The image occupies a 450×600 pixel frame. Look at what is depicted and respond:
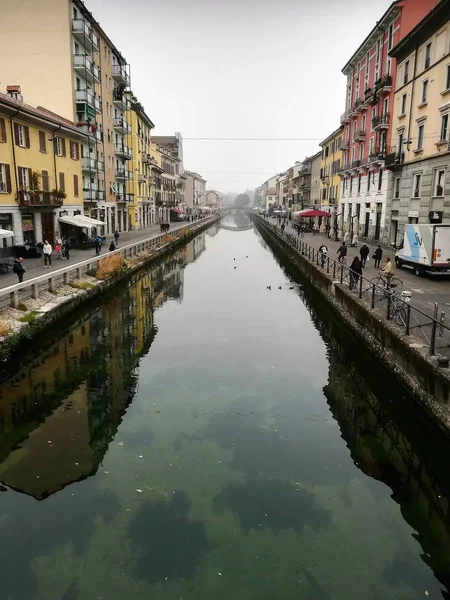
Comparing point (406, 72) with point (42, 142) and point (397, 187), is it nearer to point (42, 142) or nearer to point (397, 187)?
point (397, 187)

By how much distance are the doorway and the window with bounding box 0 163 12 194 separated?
4.36 metres

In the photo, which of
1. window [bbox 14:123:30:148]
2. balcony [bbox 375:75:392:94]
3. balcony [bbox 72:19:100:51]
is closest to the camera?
window [bbox 14:123:30:148]

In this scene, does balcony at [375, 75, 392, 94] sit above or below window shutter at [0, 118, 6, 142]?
above

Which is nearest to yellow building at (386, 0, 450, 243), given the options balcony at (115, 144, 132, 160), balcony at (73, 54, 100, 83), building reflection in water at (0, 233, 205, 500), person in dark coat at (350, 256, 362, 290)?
person in dark coat at (350, 256, 362, 290)

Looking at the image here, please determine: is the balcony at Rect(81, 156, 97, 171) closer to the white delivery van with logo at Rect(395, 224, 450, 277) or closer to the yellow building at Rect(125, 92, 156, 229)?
the yellow building at Rect(125, 92, 156, 229)

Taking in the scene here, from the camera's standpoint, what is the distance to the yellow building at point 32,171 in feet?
82.7

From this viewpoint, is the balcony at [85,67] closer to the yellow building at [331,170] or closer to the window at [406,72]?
the window at [406,72]

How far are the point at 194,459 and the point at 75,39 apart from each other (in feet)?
131

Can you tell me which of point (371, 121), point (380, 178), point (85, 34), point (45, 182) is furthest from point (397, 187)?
point (85, 34)

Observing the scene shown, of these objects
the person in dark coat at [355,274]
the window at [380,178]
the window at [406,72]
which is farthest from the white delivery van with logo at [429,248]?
the window at [380,178]

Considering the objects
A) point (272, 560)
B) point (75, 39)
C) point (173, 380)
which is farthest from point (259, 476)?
point (75, 39)

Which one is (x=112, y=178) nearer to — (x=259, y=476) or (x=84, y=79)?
(x=84, y=79)

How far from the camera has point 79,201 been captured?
3656 centimetres

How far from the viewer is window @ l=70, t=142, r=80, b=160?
1363 inches
